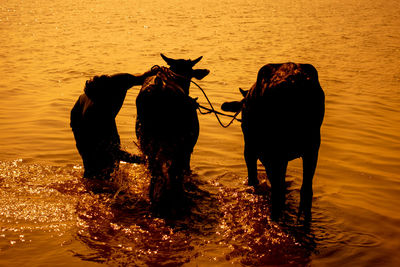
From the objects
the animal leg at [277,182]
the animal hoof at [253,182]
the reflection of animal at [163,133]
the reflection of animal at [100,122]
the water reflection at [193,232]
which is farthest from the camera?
the animal hoof at [253,182]

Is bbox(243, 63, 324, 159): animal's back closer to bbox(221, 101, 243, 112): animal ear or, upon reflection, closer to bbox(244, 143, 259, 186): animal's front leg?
bbox(244, 143, 259, 186): animal's front leg

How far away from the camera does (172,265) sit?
5258mm

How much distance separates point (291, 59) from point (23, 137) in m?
11.2

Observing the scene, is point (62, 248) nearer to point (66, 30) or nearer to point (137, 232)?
point (137, 232)

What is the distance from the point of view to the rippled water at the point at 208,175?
18.5ft

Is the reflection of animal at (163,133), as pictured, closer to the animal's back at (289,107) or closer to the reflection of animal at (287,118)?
the reflection of animal at (287,118)

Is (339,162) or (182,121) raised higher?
(182,121)

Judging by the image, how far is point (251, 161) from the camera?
7.06 m

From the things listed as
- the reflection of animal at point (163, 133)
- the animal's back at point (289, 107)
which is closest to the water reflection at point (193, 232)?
the reflection of animal at point (163, 133)

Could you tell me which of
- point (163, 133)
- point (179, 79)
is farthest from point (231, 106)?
point (163, 133)

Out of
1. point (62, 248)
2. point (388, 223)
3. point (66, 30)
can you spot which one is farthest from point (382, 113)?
point (66, 30)

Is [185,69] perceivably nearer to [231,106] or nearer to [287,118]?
[231,106]

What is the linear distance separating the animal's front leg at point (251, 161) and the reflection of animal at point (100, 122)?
1.68 meters

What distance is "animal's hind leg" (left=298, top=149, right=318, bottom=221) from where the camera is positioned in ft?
19.4
